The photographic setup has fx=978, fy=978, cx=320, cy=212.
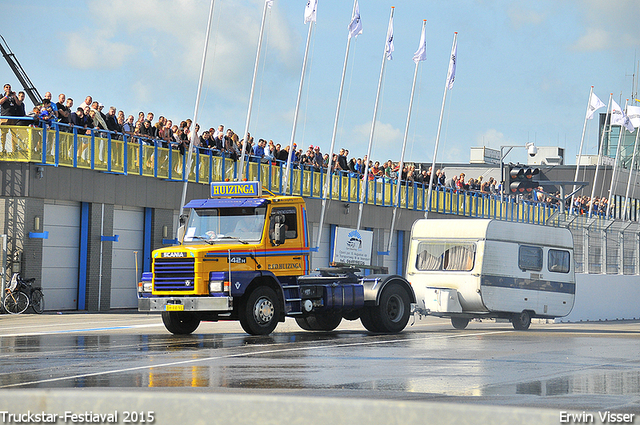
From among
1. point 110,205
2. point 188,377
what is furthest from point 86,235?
point 188,377

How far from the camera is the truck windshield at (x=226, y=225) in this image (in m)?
20.0

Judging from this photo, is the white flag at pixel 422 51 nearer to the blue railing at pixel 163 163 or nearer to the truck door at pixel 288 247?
the blue railing at pixel 163 163

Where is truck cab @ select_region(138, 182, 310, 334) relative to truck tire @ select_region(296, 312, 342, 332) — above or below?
above

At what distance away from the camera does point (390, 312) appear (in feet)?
72.9

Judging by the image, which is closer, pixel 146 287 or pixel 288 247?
pixel 146 287

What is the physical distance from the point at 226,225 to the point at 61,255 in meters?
12.3

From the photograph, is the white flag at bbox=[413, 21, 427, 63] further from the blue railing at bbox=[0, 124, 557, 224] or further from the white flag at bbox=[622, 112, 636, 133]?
the white flag at bbox=[622, 112, 636, 133]

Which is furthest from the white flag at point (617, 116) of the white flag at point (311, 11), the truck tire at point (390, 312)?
the truck tire at point (390, 312)

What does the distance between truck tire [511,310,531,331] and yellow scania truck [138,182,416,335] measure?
15.9 feet

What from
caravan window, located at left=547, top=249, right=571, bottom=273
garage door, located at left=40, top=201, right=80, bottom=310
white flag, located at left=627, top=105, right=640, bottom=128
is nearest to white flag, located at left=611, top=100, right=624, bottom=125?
white flag, located at left=627, top=105, right=640, bottom=128

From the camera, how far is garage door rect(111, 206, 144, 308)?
3300 centimetres

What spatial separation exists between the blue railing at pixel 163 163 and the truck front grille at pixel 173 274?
10627mm

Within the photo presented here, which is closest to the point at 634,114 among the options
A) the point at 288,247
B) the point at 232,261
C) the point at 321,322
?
the point at 321,322

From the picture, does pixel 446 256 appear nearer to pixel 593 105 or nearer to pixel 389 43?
pixel 389 43
